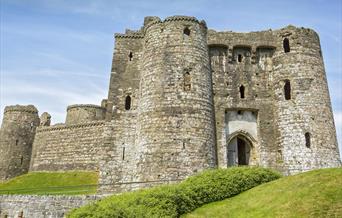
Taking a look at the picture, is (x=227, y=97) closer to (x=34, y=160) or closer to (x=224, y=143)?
(x=224, y=143)

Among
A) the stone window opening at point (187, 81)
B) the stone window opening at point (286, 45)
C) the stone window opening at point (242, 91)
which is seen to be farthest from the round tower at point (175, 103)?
the stone window opening at point (286, 45)

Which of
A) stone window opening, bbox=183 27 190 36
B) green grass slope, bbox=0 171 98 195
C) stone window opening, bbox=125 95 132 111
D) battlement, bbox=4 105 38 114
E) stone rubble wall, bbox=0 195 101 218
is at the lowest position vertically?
stone rubble wall, bbox=0 195 101 218

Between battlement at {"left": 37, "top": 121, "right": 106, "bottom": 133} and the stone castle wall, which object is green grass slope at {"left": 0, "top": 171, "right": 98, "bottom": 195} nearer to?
battlement at {"left": 37, "top": 121, "right": 106, "bottom": 133}

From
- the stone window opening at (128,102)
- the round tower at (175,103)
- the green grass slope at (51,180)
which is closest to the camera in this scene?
the round tower at (175,103)

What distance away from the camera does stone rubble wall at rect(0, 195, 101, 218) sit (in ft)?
62.8

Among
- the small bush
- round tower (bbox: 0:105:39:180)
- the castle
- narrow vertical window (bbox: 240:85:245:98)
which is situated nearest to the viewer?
the small bush

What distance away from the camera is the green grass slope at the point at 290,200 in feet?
42.5

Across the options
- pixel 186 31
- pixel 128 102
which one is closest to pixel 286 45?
pixel 186 31

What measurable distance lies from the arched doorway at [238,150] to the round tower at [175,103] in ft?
9.53

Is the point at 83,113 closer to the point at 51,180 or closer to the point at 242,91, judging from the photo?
the point at 51,180

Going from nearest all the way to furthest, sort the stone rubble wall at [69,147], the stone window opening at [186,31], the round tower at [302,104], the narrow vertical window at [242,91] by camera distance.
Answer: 1. the round tower at [302,104]
2. the stone window opening at [186,31]
3. the narrow vertical window at [242,91]
4. the stone rubble wall at [69,147]

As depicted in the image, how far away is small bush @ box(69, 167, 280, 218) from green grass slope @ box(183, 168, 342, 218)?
1.46ft

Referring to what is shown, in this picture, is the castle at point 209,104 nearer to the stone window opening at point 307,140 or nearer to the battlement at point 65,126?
the stone window opening at point 307,140

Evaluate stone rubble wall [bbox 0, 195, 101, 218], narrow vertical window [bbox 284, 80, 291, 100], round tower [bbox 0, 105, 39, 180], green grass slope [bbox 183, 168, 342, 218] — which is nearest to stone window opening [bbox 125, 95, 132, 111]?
stone rubble wall [bbox 0, 195, 101, 218]
